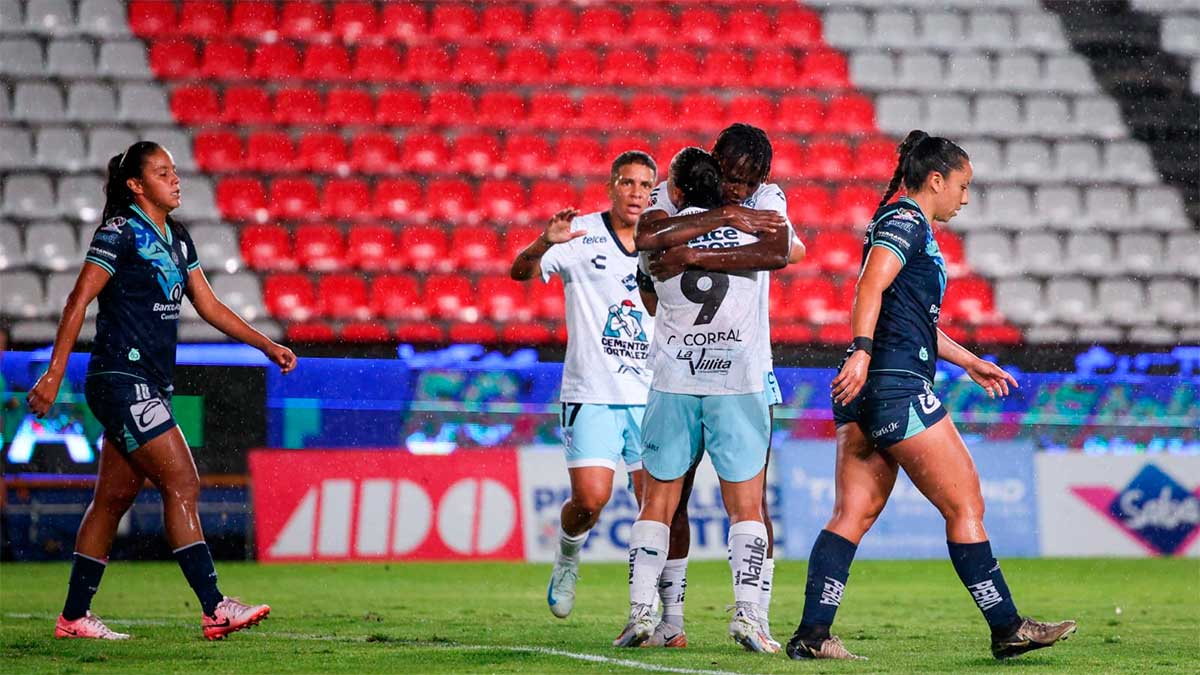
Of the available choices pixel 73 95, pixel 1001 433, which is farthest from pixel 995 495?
pixel 73 95

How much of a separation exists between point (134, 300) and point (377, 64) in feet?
38.8

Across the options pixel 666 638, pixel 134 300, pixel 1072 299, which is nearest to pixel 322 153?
pixel 1072 299

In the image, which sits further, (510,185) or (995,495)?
(510,185)

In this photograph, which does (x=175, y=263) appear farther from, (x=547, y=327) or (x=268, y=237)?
(x=268, y=237)

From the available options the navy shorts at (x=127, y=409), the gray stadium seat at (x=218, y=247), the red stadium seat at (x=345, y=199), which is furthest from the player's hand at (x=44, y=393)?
the red stadium seat at (x=345, y=199)

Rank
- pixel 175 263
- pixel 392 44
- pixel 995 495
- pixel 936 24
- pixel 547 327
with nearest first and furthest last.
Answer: pixel 175 263 → pixel 995 495 → pixel 547 327 → pixel 392 44 → pixel 936 24

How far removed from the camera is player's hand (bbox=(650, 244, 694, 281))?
578cm

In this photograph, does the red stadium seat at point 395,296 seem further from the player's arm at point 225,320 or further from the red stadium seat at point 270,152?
the player's arm at point 225,320

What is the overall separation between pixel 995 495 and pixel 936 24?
8579 millimetres

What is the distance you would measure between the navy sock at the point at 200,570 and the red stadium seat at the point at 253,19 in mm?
12399

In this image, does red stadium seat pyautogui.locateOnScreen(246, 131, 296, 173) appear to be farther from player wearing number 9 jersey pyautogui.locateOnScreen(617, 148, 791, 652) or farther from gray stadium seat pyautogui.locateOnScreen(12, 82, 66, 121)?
player wearing number 9 jersey pyautogui.locateOnScreen(617, 148, 791, 652)

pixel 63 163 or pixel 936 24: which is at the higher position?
pixel 936 24

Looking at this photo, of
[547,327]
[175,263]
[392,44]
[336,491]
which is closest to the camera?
[175,263]

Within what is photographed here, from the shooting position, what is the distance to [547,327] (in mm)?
15203
